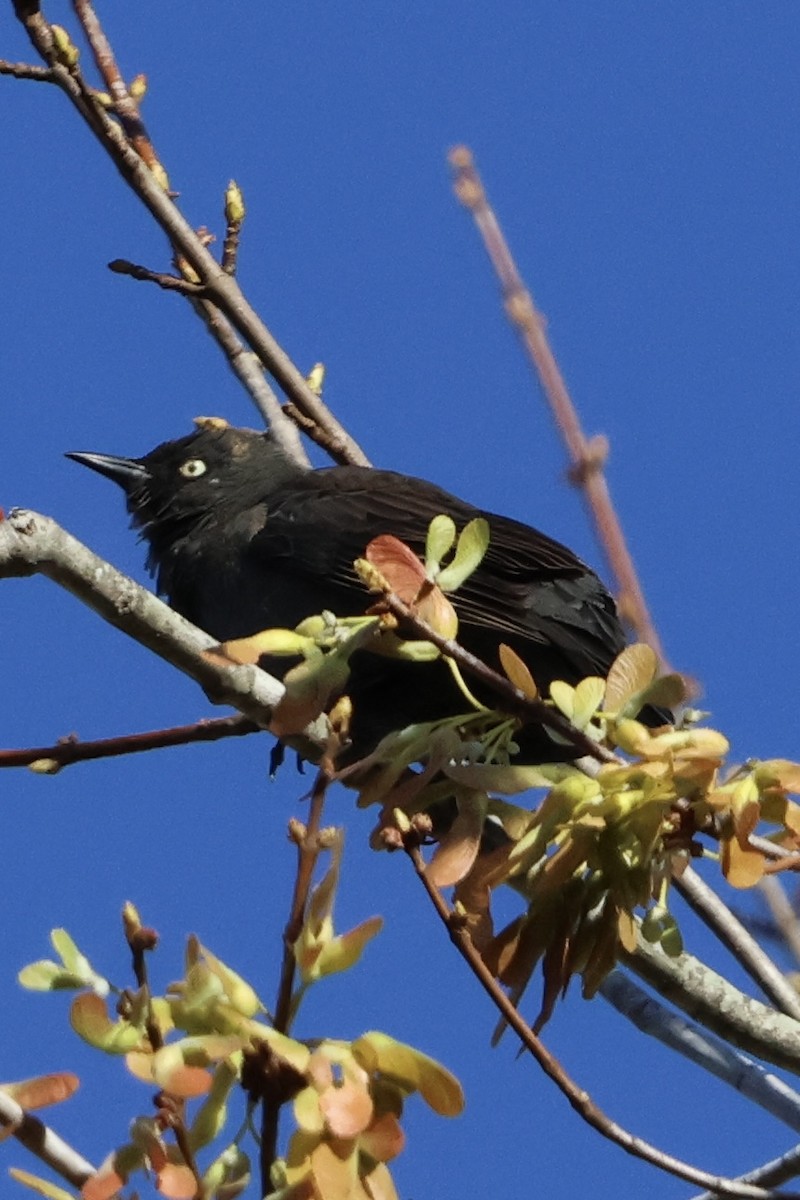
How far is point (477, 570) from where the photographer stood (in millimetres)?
4668

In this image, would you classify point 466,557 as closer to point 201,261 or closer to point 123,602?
point 123,602

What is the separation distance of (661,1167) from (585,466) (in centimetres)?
179

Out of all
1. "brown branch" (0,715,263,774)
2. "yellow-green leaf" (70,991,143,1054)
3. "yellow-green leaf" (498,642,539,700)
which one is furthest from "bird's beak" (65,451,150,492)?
"yellow-green leaf" (70,991,143,1054)

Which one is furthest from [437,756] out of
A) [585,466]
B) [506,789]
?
[585,466]

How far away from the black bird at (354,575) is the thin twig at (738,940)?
48 centimetres

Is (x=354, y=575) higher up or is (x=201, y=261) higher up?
(x=201, y=261)

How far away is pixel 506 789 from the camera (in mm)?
2410

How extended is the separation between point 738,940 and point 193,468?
267 centimetres

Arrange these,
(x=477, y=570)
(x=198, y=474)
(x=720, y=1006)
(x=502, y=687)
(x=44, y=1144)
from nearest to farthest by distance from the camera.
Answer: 1. (x=44, y=1144)
2. (x=502, y=687)
3. (x=720, y=1006)
4. (x=477, y=570)
5. (x=198, y=474)

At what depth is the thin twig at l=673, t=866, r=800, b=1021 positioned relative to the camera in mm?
3805

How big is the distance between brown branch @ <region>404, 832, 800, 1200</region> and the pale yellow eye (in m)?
3.60

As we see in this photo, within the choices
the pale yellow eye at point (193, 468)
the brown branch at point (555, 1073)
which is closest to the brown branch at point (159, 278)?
the pale yellow eye at point (193, 468)

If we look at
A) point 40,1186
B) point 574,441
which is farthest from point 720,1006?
point 40,1186

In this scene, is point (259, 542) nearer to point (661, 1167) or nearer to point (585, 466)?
point (585, 466)
